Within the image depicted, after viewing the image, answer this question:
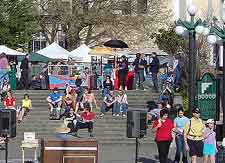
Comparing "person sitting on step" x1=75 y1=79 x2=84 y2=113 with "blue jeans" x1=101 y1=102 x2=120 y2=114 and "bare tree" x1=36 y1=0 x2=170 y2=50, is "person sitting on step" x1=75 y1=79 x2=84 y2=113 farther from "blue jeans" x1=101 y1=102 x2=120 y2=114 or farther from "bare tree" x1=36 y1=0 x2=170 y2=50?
"bare tree" x1=36 y1=0 x2=170 y2=50

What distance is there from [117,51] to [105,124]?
19.0 m

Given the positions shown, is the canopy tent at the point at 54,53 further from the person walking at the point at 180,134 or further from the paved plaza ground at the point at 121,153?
the person walking at the point at 180,134

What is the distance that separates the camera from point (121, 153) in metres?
24.4

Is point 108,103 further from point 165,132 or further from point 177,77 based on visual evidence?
point 165,132

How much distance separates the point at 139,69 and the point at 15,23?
1325 cm

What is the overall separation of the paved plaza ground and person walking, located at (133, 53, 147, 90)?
737cm

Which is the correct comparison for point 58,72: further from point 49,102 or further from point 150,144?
point 150,144

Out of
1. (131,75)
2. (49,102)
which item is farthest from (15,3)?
(49,102)

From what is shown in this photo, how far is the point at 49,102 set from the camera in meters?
30.8

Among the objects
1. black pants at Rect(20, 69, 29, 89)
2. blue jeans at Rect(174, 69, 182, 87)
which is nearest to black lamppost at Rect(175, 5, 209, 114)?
blue jeans at Rect(174, 69, 182, 87)

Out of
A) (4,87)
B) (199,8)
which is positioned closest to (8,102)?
(4,87)

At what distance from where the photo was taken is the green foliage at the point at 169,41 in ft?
158

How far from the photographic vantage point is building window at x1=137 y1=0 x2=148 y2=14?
170ft

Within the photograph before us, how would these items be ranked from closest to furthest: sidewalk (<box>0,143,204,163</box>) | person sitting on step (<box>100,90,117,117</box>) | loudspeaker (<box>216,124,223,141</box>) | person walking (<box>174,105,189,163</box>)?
person walking (<box>174,105,189,163</box>)
loudspeaker (<box>216,124,223,141</box>)
sidewalk (<box>0,143,204,163</box>)
person sitting on step (<box>100,90,117,117</box>)
